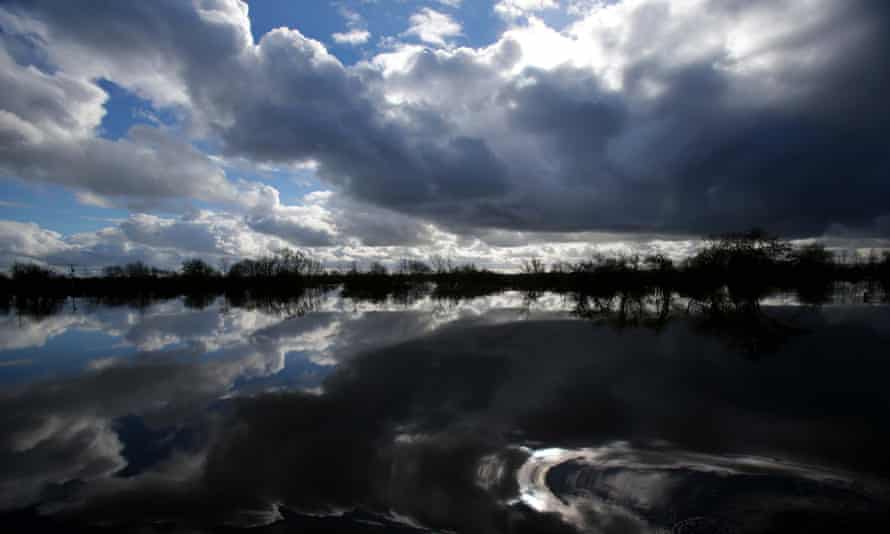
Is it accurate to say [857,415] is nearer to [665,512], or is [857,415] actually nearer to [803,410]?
[803,410]

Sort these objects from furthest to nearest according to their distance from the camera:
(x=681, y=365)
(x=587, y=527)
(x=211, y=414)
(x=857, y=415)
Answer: (x=681, y=365)
(x=211, y=414)
(x=857, y=415)
(x=587, y=527)

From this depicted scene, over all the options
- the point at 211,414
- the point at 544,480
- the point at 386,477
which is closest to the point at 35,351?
the point at 211,414

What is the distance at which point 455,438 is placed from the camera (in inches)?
233

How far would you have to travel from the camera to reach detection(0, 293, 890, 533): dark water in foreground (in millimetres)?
4062

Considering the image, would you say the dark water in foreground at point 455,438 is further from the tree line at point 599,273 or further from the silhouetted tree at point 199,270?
the silhouetted tree at point 199,270

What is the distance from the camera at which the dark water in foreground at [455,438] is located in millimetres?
4062

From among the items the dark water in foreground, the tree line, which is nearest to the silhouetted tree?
the tree line

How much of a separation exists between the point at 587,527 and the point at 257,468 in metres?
3.72

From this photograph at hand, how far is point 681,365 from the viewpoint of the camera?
10117mm

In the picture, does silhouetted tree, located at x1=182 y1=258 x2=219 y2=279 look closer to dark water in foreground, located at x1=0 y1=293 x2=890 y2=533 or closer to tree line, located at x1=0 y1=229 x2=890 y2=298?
tree line, located at x1=0 y1=229 x2=890 y2=298

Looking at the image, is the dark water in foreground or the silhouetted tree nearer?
the dark water in foreground

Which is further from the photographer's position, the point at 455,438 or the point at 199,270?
the point at 199,270

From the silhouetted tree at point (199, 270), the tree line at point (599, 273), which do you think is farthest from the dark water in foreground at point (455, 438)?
the silhouetted tree at point (199, 270)

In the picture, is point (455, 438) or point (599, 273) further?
point (599, 273)
